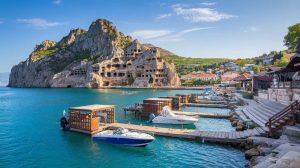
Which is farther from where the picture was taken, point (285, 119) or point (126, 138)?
point (126, 138)

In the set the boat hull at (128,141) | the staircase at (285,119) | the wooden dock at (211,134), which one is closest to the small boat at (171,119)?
the wooden dock at (211,134)

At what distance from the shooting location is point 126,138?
2342 centimetres

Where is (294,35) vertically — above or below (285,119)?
above

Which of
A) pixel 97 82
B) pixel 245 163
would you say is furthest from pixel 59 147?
pixel 97 82

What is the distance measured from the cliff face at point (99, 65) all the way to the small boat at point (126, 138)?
117 metres

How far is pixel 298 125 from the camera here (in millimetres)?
19141

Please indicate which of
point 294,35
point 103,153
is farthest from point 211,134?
point 294,35

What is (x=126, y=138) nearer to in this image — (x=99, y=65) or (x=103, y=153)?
(x=103, y=153)

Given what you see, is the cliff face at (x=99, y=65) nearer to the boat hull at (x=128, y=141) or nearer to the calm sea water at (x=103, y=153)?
the calm sea water at (x=103, y=153)

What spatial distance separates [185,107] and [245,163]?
A: 33.9m

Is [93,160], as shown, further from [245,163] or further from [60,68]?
[60,68]

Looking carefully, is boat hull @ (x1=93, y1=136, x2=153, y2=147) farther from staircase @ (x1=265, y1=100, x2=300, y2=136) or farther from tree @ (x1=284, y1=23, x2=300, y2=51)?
tree @ (x1=284, y1=23, x2=300, y2=51)

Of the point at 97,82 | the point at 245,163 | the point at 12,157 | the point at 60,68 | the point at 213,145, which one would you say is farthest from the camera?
the point at 60,68

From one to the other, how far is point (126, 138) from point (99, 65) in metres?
130
